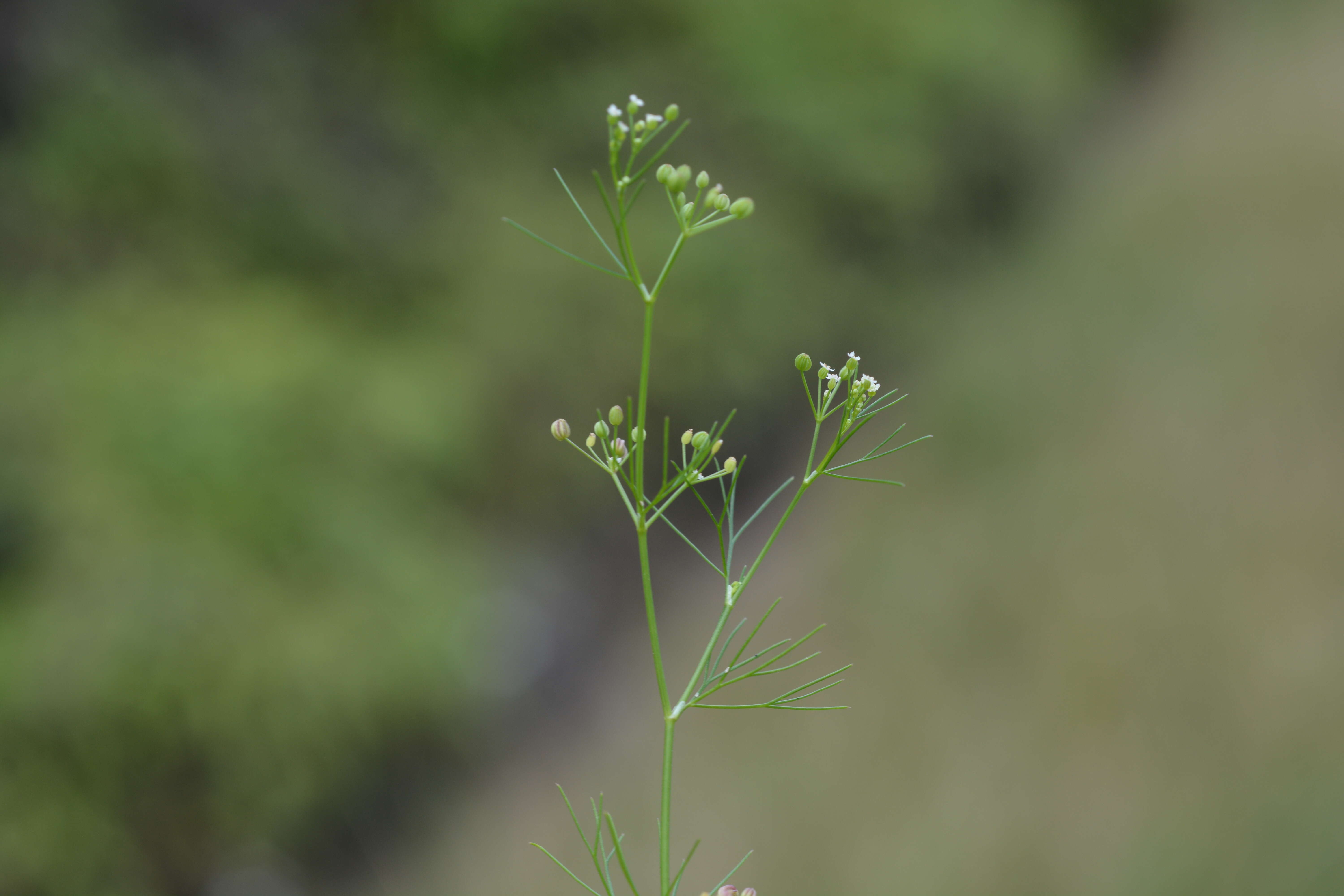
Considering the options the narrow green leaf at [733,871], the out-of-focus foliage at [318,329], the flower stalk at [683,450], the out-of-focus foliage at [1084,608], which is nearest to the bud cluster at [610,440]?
the flower stalk at [683,450]

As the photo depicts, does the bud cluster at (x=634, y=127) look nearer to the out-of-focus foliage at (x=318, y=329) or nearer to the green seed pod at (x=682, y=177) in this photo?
the green seed pod at (x=682, y=177)

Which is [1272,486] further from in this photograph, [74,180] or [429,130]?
[74,180]

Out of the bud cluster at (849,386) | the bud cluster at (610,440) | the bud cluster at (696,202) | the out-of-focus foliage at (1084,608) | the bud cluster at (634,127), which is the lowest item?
the out-of-focus foliage at (1084,608)

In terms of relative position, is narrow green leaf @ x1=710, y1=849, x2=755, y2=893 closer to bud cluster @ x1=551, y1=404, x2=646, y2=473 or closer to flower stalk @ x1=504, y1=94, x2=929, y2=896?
flower stalk @ x1=504, y1=94, x2=929, y2=896

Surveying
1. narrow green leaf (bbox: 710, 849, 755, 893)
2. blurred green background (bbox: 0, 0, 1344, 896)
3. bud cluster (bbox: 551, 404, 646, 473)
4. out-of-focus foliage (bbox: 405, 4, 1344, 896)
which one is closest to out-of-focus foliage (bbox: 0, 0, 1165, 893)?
blurred green background (bbox: 0, 0, 1344, 896)

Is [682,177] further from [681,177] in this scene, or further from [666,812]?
[666,812]

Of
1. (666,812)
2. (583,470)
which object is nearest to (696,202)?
(666,812)

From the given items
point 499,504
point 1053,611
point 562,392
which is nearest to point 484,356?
point 562,392
